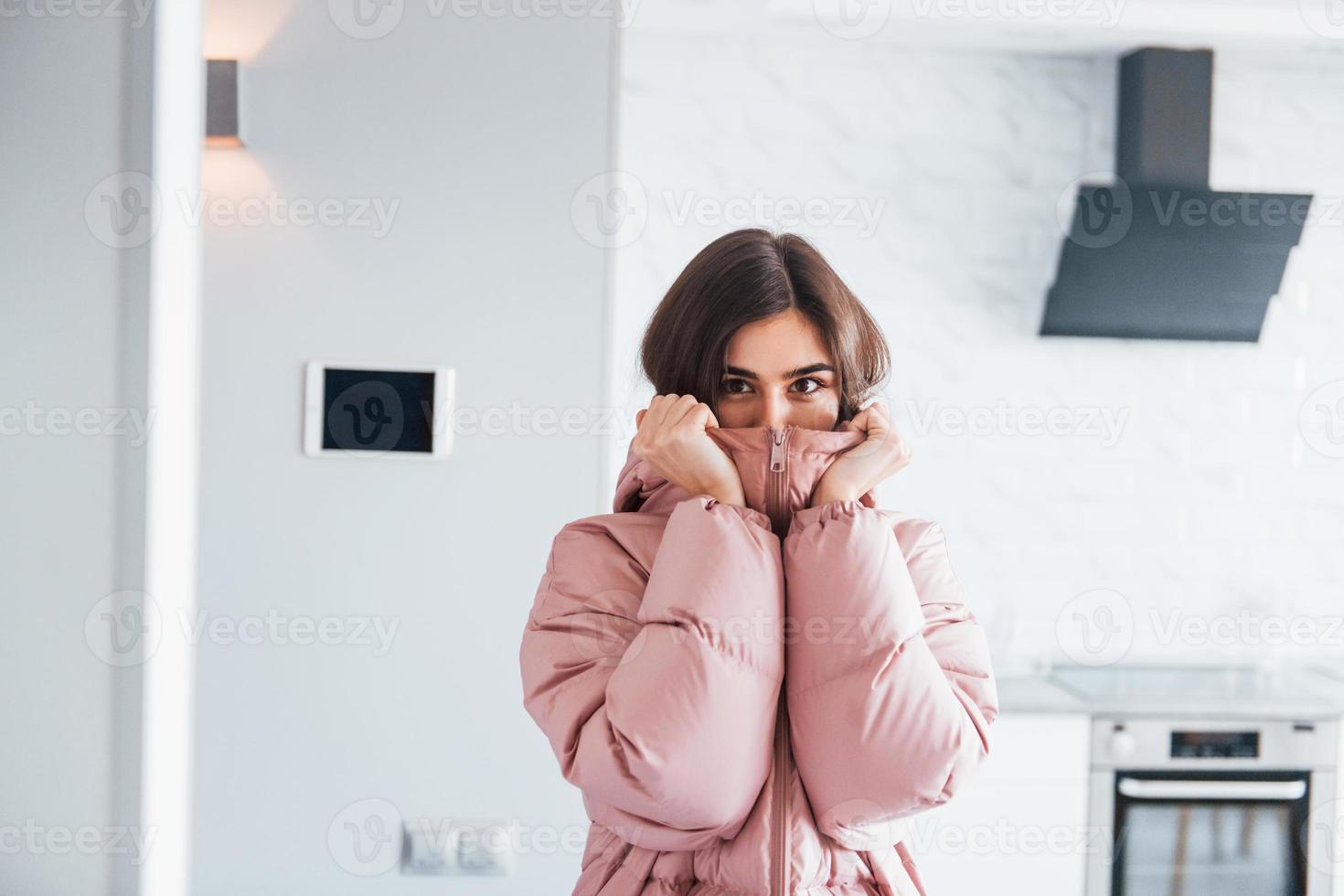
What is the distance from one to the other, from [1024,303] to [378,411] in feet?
5.71

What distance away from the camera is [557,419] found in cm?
163

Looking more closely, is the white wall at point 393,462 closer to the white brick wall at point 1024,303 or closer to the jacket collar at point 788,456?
the jacket collar at point 788,456

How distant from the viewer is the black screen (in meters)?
1.61

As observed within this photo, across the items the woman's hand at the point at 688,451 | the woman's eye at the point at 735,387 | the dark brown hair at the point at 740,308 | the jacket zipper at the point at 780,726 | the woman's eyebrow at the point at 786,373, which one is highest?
the dark brown hair at the point at 740,308

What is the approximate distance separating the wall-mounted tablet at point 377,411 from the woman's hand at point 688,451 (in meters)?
0.74

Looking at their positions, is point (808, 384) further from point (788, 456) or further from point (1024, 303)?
point (1024, 303)

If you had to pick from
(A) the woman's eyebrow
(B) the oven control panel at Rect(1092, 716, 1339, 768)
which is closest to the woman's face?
(A) the woman's eyebrow

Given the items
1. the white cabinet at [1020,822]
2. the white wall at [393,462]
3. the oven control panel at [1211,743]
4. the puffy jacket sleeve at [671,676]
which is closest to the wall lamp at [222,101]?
the white wall at [393,462]

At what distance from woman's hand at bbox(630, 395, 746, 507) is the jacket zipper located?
0.03 meters

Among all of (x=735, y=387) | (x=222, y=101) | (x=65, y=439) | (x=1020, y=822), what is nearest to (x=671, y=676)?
(x=735, y=387)

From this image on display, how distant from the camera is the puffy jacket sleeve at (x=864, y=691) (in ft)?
2.72

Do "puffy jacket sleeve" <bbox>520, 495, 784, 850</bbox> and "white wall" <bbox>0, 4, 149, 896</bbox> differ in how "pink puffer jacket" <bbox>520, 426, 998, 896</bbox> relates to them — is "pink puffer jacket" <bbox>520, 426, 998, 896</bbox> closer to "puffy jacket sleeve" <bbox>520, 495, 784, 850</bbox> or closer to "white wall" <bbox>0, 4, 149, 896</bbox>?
"puffy jacket sleeve" <bbox>520, 495, 784, 850</bbox>

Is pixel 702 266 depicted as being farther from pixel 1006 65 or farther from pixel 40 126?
pixel 1006 65

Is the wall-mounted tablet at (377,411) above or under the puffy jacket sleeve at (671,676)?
above
